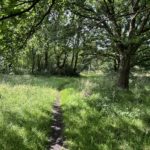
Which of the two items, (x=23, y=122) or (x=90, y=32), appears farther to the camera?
(x=90, y=32)

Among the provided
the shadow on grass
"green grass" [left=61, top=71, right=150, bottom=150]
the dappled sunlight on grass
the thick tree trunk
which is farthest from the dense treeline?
"green grass" [left=61, top=71, right=150, bottom=150]

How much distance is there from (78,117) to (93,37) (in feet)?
34.9

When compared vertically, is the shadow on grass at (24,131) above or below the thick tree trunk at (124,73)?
below

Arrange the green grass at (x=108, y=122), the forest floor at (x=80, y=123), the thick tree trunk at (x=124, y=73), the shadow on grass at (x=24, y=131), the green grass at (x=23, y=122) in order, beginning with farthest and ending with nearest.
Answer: the thick tree trunk at (x=124, y=73) < the green grass at (x=108, y=122) < the forest floor at (x=80, y=123) < the green grass at (x=23, y=122) < the shadow on grass at (x=24, y=131)

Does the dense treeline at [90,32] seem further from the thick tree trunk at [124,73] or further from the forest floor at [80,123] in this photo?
the forest floor at [80,123]

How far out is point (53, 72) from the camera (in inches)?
2250

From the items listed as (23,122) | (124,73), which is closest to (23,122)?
(23,122)

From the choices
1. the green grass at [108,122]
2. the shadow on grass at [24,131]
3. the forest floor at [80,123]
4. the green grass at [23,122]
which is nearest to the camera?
the shadow on grass at [24,131]

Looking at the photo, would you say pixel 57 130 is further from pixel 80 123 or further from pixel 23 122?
pixel 23 122

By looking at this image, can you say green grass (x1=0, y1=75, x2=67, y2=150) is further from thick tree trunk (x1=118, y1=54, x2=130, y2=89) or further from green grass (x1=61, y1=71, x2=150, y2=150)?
thick tree trunk (x1=118, y1=54, x2=130, y2=89)

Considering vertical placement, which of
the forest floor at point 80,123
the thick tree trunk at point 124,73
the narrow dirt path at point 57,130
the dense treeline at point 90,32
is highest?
the dense treeline at point 90,32

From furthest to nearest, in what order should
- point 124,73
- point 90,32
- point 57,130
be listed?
point 124,73
point 90,32
point 57,130

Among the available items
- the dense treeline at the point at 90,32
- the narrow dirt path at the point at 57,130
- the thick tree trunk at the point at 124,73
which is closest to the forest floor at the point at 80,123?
the narrow dirt path at the point at 57,130

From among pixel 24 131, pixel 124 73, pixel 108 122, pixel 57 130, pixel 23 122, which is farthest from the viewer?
pixel 124 73
